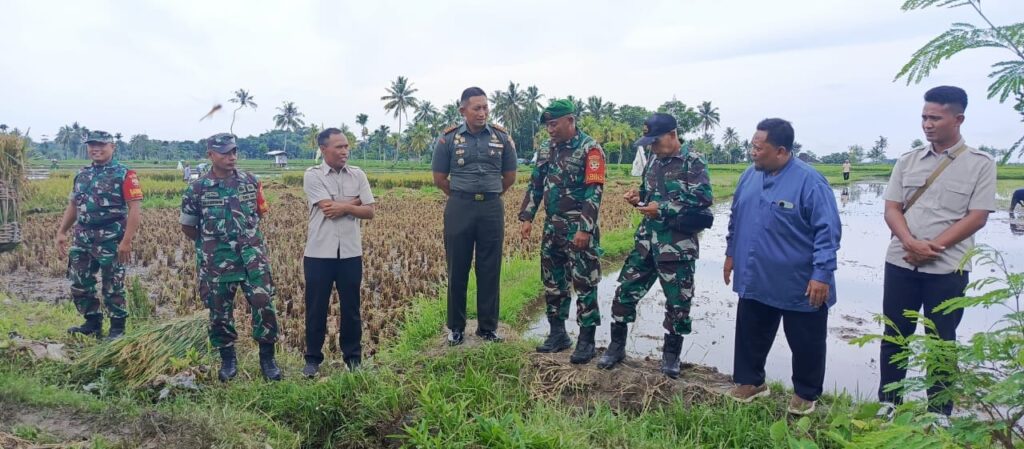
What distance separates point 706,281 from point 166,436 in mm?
6538

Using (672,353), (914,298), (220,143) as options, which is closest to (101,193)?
(220,143)

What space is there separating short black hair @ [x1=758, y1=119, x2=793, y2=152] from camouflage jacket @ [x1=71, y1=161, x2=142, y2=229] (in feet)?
14.8

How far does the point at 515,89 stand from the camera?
48688 mm

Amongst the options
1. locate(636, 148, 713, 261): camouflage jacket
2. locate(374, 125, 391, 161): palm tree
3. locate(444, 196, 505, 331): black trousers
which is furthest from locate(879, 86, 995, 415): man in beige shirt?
locate(374, 125, 391, 161): palm tree

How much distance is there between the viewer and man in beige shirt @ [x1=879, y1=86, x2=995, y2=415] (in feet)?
9.55

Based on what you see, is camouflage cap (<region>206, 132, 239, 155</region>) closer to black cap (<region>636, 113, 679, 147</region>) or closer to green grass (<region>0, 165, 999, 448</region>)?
green grass (<region>0, 165, 999, 448</region>)

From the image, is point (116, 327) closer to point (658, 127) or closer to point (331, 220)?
point (331, 220)

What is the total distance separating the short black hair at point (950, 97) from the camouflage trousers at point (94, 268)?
5.62m

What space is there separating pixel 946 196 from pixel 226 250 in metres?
4.13

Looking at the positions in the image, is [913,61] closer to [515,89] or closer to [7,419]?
[7,419]

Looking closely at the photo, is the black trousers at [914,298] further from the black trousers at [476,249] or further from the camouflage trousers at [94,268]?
the camouflage trousers at [94,268]

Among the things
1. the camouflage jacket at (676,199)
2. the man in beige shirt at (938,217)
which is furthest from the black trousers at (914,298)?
the camouflage jacket at (676,199)

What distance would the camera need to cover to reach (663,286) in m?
3.67

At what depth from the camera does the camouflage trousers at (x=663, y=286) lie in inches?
140
